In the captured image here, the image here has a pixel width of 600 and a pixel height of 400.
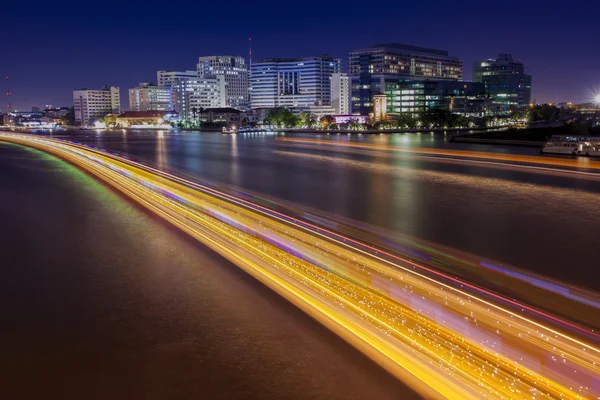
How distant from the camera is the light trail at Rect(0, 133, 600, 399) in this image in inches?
135

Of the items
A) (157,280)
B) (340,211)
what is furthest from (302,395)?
(340,211)

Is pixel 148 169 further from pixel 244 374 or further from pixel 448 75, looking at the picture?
pixel 448 75

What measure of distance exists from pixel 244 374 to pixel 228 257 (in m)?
3.05

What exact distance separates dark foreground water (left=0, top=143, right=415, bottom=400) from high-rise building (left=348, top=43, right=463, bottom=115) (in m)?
105

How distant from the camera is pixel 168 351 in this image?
4070 mm

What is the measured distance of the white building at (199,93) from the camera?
432 ft

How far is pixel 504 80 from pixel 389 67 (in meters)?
32.7

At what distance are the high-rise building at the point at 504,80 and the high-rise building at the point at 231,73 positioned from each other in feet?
213

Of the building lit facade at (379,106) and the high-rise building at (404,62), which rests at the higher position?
the high-rise building at (404,62)

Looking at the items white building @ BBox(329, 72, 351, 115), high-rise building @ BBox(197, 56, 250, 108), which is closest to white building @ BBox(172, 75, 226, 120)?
high-rise building @ BBox(197, 56, 250, 108)

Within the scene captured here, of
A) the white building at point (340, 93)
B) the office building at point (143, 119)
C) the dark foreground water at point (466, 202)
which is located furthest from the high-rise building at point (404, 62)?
the dark foreground water at point (466, 202)

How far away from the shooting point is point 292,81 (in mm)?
134625

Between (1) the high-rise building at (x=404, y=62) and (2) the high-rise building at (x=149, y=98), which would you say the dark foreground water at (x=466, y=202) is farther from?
(2) the high-rise building at (x=149, y=98)

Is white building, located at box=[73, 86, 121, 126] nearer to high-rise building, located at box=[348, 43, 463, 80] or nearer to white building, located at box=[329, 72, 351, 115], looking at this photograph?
white building, located at box=[329, 72, 351, 115]
